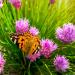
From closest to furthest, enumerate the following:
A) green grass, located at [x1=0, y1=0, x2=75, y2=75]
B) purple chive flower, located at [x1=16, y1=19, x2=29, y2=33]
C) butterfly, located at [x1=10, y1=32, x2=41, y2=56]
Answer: butterfly, located at [x1=10, y1=32, x2=41, y2=56] < purple chive flower, located at [x1=16, y1=19, x2=29, y2=33] < green grass, located at [x1=0, y1=0, x2=75, y2=75]

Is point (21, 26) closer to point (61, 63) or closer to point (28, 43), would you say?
point (28, 43)

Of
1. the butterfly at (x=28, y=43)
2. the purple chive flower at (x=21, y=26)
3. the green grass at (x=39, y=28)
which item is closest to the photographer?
the butterfly at (x=28, y=43)

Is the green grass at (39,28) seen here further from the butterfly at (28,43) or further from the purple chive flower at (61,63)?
the butterfly at (28,43)

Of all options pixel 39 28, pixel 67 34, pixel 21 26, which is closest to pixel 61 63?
pixel 67 34

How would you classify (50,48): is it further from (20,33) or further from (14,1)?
(14,1)

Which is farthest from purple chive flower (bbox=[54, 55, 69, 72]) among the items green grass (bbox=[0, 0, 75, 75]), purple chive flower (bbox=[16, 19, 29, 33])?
purple chive flower (bbox=[16, 19, 29, 33])

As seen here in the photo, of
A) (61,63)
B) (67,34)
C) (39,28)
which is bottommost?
(61,63)

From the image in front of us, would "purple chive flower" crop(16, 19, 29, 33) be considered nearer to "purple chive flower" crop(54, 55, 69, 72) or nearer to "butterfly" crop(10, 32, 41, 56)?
"butterfly" crop(10, 32, 41, 56)

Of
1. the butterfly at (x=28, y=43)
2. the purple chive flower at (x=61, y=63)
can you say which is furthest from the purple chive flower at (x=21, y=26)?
the purple chive flower at (x=61, y=63)

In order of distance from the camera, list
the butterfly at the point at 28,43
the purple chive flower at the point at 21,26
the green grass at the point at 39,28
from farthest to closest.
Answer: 1. the green grass at the point at 39,28
2. the purple chive flower at the point at 21,26
3. the butterfly at the point at 28,43

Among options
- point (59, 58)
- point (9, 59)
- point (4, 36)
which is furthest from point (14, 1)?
point (59, 58)

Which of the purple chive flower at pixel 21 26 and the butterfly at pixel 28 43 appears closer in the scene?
the butterfly at pixel 28 43
